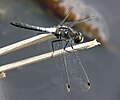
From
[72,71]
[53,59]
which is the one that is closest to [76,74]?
[72,71]

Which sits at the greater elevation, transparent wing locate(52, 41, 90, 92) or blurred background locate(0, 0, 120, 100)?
blurred background locate(0, 0, 120, 100)

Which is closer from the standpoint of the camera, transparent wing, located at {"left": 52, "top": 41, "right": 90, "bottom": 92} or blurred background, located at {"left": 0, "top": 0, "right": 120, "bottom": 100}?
transparent wing, located at {"left": 52, "top": 41, "right": 90, "bottom": 92}

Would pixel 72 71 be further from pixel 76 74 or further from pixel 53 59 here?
pixel 53 59

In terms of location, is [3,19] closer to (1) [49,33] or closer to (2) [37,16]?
(2) [37,16]

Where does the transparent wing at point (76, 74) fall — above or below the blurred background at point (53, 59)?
below

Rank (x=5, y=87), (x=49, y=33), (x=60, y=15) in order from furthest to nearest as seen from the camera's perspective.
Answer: (x=60, y=15), (x=5, y=87), (x=49, y=33)

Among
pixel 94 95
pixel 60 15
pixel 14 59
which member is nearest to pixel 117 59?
pixel 94 95

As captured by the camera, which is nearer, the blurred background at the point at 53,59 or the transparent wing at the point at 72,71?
the transparent wing at the point at 72,71

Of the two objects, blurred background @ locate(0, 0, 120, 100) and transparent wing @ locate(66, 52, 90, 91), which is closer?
transparent wing @ locate(66, 52, 90, 91)
